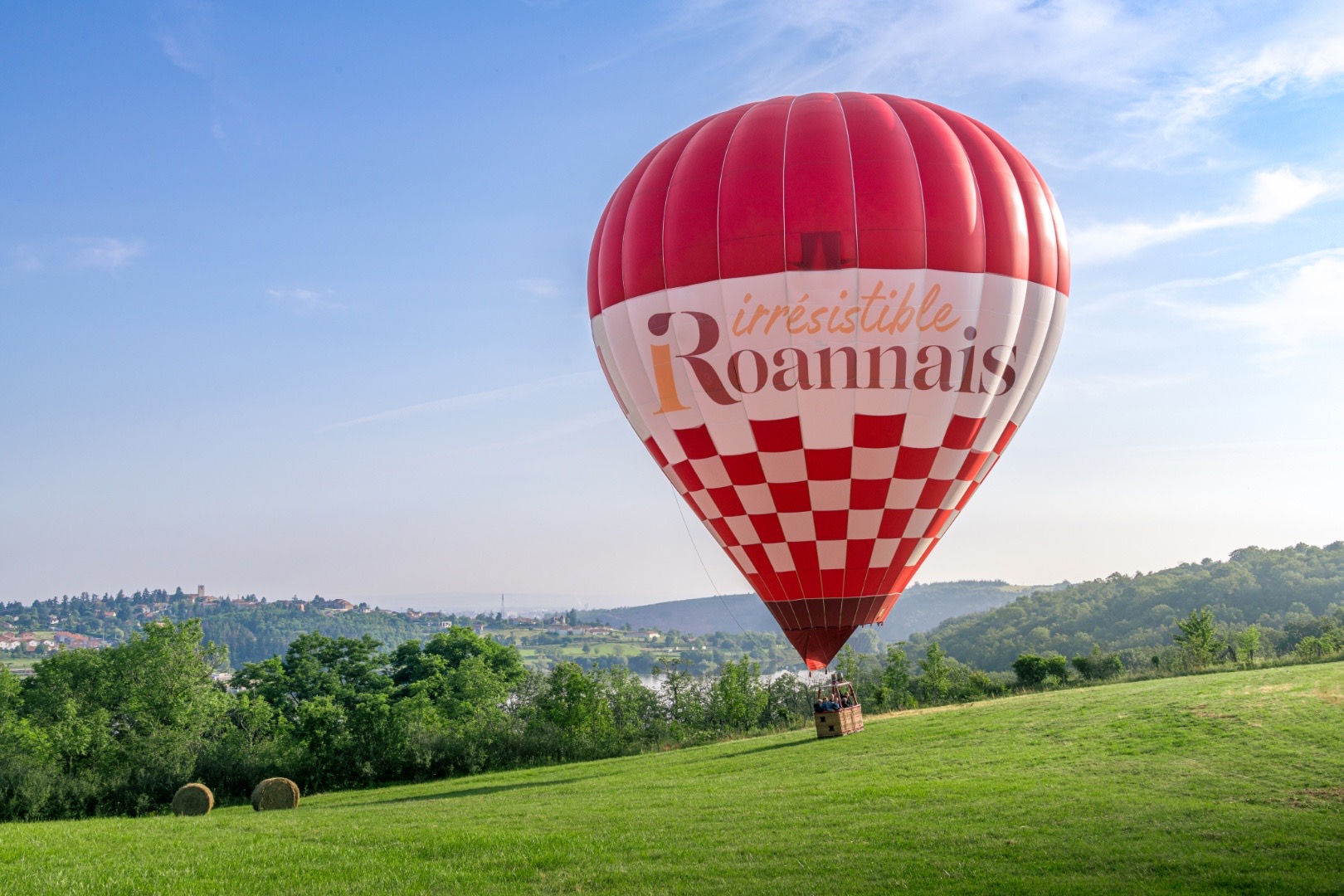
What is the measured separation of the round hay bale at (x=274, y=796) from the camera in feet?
81.6

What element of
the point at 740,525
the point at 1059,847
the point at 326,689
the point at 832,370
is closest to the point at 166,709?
the point at 326,689

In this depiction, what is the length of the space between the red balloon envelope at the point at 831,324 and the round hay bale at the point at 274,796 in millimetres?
13287

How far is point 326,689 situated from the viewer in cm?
7162

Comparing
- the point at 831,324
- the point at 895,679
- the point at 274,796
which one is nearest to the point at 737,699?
the point at 895,679

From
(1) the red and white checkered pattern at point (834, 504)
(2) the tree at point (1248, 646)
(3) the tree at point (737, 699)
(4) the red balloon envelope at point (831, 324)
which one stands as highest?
(4) the red balloon envelope at point (831, 324)

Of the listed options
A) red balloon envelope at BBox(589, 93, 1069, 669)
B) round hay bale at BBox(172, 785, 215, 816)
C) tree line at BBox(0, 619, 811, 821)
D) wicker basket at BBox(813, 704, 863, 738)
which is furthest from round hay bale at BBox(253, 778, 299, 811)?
wicker basket at BBox(813, 704, 863, 738)

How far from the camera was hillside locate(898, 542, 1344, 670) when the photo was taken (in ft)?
401

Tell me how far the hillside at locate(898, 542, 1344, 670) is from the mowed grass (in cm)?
9944

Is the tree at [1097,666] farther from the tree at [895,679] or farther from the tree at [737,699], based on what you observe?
the tree at [737,699]

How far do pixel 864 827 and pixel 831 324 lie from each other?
9033mm

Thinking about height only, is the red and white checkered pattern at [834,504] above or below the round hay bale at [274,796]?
above

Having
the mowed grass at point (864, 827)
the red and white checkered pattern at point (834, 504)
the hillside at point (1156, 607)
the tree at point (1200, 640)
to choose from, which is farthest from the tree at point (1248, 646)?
the hillside at point (1156, 607)

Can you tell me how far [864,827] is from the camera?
48.1 ft

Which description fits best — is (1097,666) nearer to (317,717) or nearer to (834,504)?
(834,504)
